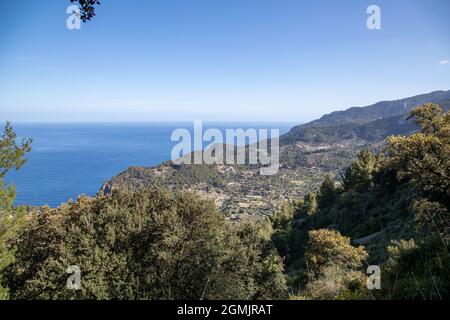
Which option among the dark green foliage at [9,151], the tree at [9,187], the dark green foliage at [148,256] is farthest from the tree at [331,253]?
the dark green foliage at [9,151]

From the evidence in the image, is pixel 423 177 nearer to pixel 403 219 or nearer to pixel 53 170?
pixel 403 219

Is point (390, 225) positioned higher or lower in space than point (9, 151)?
lower

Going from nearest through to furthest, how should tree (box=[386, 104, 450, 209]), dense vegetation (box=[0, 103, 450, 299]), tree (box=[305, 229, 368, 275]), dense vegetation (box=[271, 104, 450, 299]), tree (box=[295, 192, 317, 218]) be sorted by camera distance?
dense vegetation (box=[271, 104, 450, 299]), dense vegetation (box=[0, 103, 450, 299]), tree (box=[386, 104, 450, 209]), tree (box=[305, 229, 368, 275]), tree (box=[295, 192, 317, 218])

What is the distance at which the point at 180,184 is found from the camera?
653 feet

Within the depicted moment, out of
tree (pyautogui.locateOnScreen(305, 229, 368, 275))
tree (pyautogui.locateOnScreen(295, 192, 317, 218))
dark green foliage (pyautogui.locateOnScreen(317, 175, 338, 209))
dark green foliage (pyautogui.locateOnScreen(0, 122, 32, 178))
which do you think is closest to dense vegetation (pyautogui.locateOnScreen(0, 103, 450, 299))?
dark green foliage (pyautogui.locateOnScreen(0, 122, 32, 178))

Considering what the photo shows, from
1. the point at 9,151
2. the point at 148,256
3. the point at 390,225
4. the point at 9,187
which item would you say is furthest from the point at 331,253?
the point at 9,151

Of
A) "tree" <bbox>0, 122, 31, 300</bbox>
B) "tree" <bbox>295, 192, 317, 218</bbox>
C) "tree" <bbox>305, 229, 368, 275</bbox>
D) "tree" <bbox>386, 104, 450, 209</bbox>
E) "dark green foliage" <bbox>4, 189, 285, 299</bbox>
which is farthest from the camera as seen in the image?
"tree" <bbox>295, 192, 317, 218</bbox>

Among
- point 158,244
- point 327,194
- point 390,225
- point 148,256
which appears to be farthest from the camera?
point 327,194

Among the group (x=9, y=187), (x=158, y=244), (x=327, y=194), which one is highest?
(x=9, y=187)

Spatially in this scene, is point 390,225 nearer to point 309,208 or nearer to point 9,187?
point 9,187

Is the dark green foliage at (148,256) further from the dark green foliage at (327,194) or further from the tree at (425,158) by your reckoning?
the dark green foliage at (327,194)

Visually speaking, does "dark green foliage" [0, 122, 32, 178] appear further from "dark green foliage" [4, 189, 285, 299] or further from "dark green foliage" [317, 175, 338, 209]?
"dark green foliage" [317, 175, 338, 209]

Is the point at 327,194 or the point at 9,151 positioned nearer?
the point at 9,151
